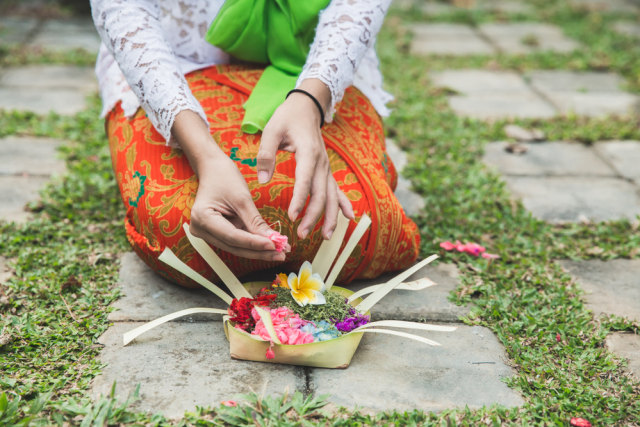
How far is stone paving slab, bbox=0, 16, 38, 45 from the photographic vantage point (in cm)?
427

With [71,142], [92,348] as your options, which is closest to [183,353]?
[92,348]

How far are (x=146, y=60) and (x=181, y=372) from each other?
816mm

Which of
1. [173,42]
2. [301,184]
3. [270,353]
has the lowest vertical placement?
[270,353]

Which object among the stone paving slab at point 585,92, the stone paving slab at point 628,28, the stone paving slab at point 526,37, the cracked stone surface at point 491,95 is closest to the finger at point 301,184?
the cracked stone surface at point 491,95

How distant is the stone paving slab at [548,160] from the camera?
2.73 meters

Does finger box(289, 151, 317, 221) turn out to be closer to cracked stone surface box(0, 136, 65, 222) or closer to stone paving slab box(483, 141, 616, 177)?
cracked stone surface box(0, 136, 65, 222)

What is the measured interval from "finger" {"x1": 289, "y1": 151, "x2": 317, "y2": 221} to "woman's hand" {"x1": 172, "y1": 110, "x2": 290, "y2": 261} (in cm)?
7

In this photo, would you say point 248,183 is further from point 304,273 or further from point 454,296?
point 454,296

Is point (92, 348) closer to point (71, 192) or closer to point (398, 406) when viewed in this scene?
point (398, 406)

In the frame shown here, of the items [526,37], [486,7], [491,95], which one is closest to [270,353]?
Result: [491,95]

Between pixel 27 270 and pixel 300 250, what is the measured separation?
811 mm

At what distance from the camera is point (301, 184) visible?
5.00 ft

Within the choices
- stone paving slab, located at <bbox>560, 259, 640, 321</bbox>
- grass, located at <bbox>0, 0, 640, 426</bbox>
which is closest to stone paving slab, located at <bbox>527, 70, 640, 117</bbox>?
grass, located at <bbox>0, 0, 640, 426</bbox>

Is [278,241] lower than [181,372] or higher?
higher
